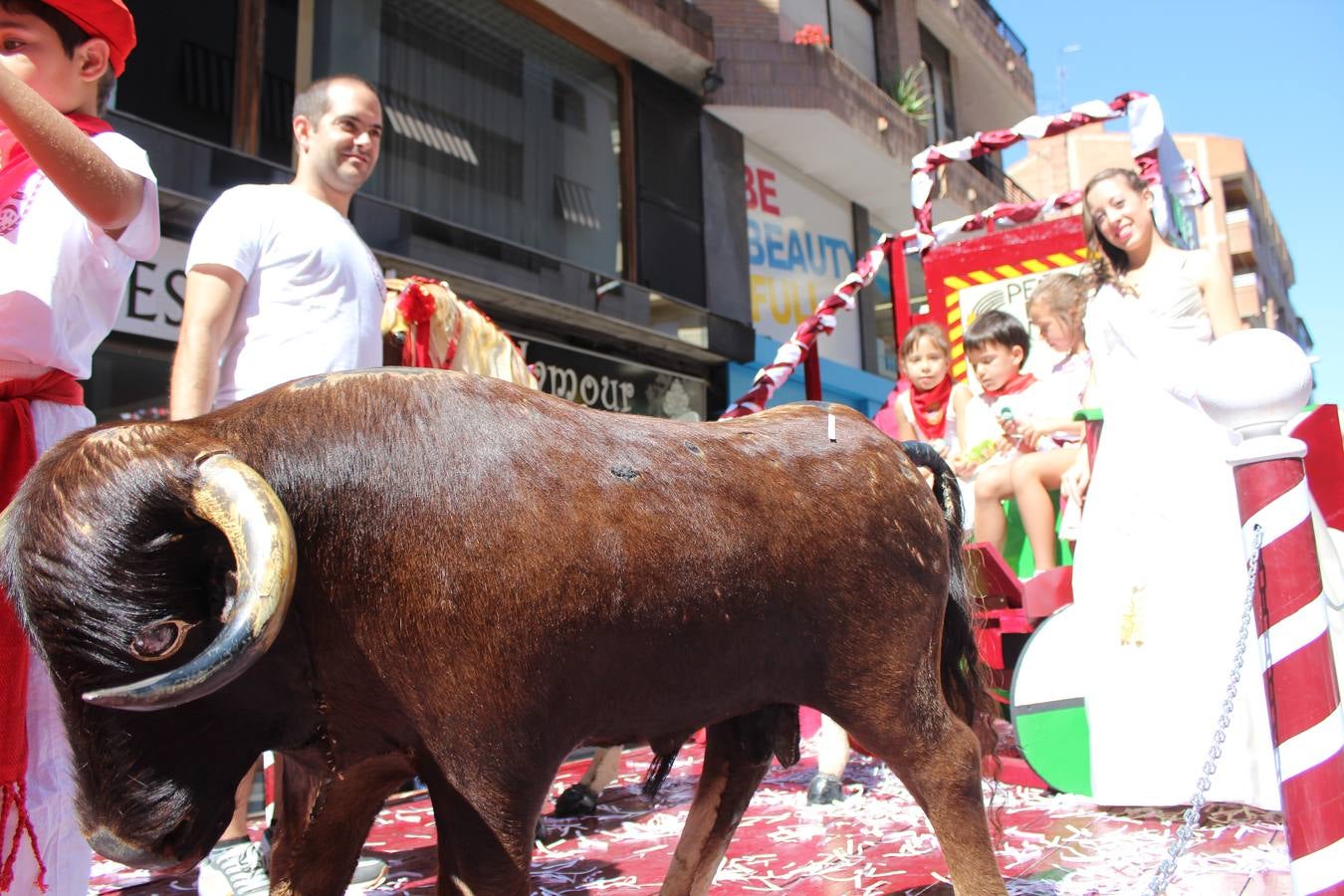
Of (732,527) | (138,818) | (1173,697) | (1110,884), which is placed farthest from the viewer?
(1173,697)

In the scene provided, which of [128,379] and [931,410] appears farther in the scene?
[128,379]

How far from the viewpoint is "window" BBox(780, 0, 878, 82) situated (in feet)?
46.1

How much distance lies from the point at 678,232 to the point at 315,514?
11.1 m

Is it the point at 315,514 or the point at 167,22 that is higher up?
the point at 167,22

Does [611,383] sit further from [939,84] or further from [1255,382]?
[939,84]

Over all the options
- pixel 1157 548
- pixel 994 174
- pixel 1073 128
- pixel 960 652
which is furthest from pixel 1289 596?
pixel 994 174

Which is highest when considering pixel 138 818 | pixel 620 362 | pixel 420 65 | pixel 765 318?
pixel 420 65

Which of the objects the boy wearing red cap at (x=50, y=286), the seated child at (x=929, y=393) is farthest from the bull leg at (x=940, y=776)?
the seated child at (x=929, y=393)

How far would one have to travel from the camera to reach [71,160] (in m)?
1.55

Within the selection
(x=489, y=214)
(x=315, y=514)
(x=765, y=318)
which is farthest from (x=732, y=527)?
(x=765, y=318)

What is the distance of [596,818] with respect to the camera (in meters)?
3.39

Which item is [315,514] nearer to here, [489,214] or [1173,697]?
[1173,697]

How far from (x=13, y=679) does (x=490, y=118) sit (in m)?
9.48

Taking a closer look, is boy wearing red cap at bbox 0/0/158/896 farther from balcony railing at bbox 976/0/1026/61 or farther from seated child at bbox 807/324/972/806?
balcony railing at bbox 976/0/1026/61
